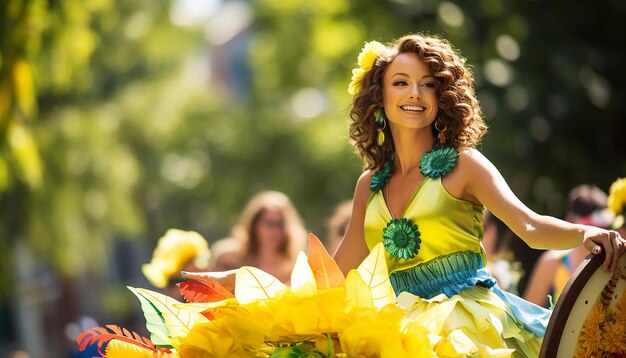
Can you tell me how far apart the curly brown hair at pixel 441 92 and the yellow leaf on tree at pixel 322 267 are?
40.4 inches

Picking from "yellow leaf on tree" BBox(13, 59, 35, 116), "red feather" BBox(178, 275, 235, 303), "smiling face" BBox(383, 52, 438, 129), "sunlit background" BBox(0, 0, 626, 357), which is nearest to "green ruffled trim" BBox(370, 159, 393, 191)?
"smiling face" BBox(383, 52, 438, 129)

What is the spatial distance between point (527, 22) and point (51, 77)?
13.8 ft

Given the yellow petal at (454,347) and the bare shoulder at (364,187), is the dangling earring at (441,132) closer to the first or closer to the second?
the bare shoulder at (364,187)

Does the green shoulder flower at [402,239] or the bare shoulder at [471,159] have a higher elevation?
the bare shoulder at [471,159]

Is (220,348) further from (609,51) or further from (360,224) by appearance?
(609,51)

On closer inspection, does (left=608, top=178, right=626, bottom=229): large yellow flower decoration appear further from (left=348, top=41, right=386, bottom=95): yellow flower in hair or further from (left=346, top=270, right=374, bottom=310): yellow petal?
(left=346, top=270, right=374, bottom=310): yellow petal

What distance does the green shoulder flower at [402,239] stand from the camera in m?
4.04

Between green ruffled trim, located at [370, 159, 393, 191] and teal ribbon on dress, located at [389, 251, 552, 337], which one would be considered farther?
green ruffled trim, located at [370, 159, 393, 191]

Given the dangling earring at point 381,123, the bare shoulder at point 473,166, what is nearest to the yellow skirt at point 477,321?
the bare shoulder at point 473,166

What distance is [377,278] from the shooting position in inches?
128

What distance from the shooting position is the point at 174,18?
2328 centimetres

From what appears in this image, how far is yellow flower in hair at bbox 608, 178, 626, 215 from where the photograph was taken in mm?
5406

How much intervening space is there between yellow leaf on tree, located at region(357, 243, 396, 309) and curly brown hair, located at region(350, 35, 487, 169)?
38.8 inches

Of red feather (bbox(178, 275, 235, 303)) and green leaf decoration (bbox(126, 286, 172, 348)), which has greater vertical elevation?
red feather (bbox(178, 275, 235, 303))
